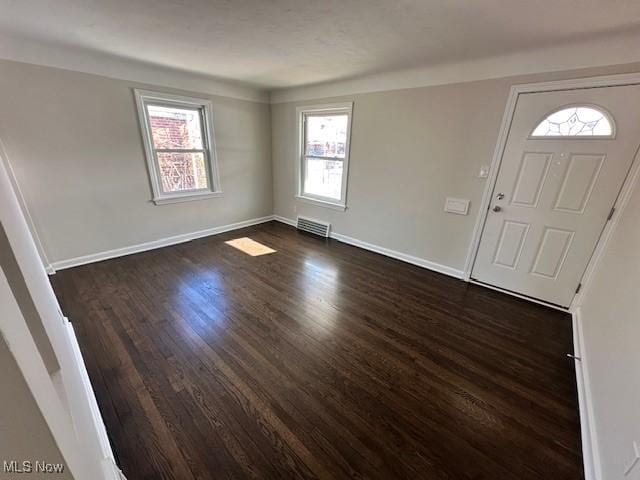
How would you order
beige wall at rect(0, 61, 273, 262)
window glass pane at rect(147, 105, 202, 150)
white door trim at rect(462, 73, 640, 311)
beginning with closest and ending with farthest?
1. white door trim at rect(462, 73, 640, 311)
2. beige wall at rect(0, 61, 273, 262)
3. window glass pane at rect(147, 105, 202, 150)

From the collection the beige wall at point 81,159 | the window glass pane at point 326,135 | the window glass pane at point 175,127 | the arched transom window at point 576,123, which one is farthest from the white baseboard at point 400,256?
the window glass pane at point 175,127

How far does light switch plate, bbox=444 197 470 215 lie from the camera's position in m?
3.03

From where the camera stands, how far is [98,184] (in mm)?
3148

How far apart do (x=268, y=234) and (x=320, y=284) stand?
6.31 ft

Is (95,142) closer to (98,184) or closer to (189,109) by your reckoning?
(98,184)

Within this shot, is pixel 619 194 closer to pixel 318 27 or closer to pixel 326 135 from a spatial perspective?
pixel 318 27

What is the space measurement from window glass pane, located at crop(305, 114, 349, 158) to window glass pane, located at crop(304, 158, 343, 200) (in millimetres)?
140

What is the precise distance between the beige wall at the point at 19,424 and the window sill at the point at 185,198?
3885mm

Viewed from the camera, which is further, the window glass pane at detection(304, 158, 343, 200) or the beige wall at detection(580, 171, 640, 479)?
the window glass pane at detection(304, 158, 343, 200)

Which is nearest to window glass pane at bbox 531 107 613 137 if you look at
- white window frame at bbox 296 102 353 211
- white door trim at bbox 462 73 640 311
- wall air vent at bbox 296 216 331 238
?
white door trim at bbox 462 73 640 311

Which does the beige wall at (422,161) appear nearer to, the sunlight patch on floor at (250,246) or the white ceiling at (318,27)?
the white ceiling at (318,27)

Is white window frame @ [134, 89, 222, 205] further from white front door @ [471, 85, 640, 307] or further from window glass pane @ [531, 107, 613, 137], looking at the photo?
window glass pane @ [531, 107, 613, 137]

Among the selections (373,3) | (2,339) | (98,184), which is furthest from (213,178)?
(2,339)

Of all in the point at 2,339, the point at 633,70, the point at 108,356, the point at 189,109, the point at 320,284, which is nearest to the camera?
the point at 2,339
